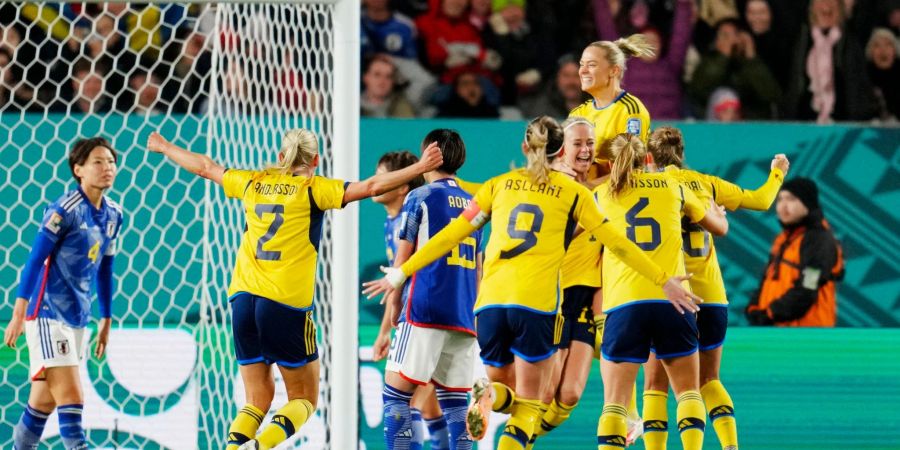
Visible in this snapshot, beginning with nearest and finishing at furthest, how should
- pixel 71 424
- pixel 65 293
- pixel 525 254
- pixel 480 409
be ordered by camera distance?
1. pixel 480 409
2. pixel 525 254
3. pixel 71 424
4. pixel 65 293

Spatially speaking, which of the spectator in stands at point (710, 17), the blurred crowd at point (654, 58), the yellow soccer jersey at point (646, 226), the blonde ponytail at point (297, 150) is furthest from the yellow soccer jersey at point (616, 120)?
the spectator in stands at point (710, 17)

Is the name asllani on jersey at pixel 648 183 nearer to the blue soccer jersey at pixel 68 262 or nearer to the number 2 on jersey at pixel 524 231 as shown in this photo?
the number 2 on jersey at pixel 524 231

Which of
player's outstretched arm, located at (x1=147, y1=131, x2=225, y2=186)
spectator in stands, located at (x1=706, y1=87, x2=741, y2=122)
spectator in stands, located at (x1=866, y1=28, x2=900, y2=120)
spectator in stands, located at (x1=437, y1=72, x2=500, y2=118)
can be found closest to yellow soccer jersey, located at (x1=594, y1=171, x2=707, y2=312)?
player's outstretched arm, located at (x1=147, y1=131, x2=225, y2=186)

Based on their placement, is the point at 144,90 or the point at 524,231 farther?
the point at 144,90

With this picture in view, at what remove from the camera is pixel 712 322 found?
6.77 meters

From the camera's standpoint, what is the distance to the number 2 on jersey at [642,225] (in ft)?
20.6

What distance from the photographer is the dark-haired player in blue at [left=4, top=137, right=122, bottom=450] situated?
7227 mm

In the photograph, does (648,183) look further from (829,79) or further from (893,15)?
(893,15)

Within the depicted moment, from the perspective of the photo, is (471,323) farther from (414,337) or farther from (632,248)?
(632,248)

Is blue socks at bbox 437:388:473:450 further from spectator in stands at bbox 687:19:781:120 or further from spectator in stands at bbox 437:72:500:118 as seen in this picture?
spectator in stands at bbox 687:19:781:120

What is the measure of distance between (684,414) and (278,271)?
2.11m

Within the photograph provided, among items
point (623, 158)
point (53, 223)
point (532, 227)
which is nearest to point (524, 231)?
point (532, 227)

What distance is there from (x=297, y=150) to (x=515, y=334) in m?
1.45

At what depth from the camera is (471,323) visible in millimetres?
6828
